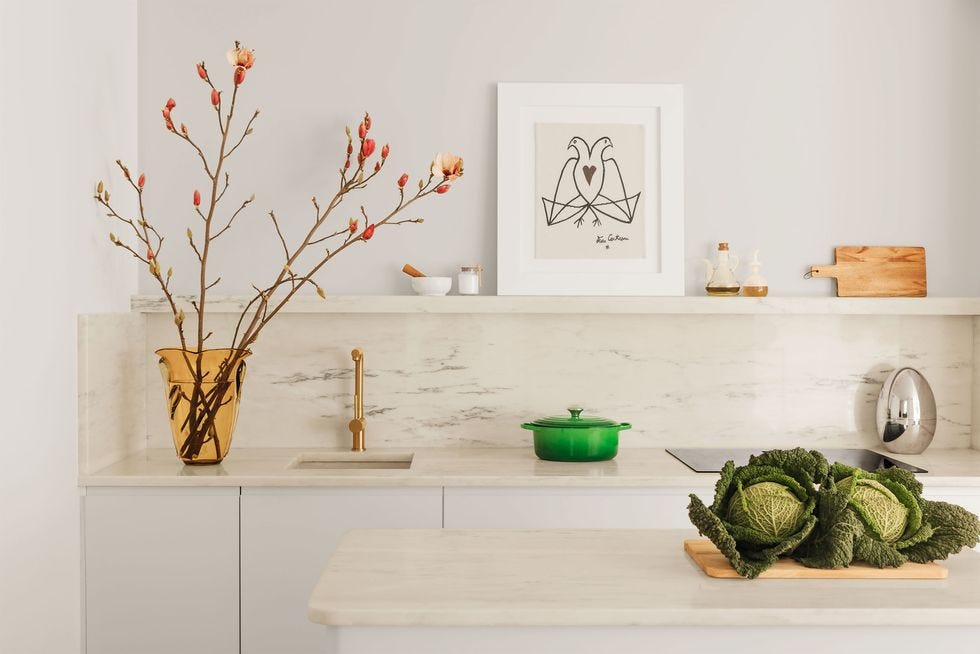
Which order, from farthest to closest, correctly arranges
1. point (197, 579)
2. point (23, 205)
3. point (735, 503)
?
point (197, 579) < point (23, 205) < point (735, 503)

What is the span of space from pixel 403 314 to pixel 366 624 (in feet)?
6.41

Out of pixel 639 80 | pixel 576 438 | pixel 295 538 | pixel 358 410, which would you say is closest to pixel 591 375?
pixel 576 438

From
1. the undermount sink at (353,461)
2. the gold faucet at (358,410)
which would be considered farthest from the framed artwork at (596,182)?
the undermount sink at (353,461)

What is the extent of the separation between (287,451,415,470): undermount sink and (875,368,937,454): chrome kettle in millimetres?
1631

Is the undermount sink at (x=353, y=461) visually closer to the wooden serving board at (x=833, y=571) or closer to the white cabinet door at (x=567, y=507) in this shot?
the white cabinet door at (x=567, y=507)

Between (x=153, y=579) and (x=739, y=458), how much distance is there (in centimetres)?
188

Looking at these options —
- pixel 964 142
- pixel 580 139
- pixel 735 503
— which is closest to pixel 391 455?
pixel 580 139

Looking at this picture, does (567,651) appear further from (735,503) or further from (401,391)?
(401,391)

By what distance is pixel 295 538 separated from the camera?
2770 mm

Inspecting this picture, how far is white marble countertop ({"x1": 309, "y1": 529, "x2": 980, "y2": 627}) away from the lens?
1.45 metres

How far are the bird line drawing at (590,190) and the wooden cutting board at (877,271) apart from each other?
2.40ft

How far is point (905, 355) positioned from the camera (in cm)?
336

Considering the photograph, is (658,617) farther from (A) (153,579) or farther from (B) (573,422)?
(A) (153,579)

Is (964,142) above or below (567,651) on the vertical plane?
above
